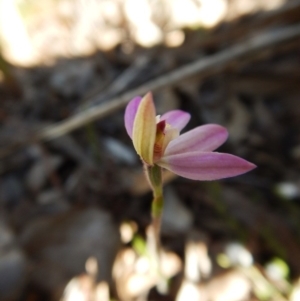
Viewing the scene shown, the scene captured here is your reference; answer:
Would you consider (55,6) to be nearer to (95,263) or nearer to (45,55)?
(45,55)

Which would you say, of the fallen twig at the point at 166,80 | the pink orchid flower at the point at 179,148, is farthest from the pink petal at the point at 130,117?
the fallen twig at the point at 166,80

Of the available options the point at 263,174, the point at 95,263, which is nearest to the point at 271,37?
the point at 263,174

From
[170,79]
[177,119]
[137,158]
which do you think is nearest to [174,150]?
[177,119]

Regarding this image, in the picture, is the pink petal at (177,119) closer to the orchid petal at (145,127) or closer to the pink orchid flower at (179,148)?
the pink orchid flower at (179,148)

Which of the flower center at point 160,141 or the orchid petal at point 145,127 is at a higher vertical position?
the orchid petal at point 145,127

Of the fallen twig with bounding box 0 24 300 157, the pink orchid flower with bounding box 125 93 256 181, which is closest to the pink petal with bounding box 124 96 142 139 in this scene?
the pink orchid flower with bounding box 125 93 256 181

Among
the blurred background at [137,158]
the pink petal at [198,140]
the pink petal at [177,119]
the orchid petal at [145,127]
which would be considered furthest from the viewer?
the blurred background at [137,158]

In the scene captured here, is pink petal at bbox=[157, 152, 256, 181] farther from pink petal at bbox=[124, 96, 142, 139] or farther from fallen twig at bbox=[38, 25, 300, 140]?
fallen twig at bbox=[38, 25, 300, 140]
